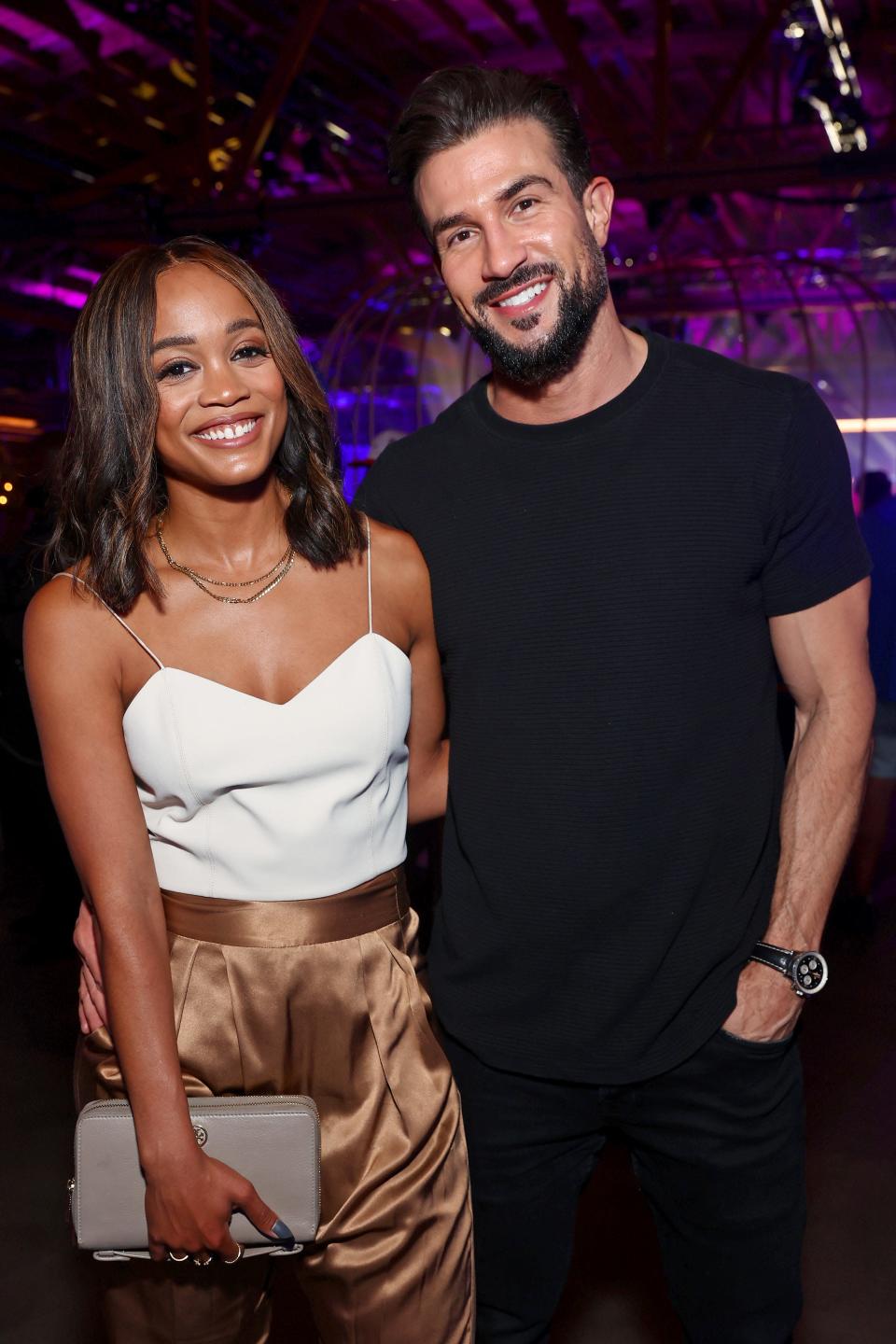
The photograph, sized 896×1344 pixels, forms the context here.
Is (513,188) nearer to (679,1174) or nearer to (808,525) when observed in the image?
(808,525)

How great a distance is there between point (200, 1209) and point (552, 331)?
1128 mm

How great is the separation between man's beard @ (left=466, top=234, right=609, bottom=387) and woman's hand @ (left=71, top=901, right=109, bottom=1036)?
873 mm

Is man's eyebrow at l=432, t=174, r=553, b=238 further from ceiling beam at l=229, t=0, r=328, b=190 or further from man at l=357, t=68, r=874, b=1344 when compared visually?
ceiling beam at l=229, t=0, r=328, b=190

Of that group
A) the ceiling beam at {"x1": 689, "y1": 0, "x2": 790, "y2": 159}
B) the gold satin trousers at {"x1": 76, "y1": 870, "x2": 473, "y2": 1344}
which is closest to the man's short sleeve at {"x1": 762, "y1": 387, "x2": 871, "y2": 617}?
the gold satin trousers at {"x1": 76, "y1": 870, "x2": 473, "y2": 1344}

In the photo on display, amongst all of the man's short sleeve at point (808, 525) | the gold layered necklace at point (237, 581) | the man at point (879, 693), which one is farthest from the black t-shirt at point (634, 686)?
the man at point (879, 693)

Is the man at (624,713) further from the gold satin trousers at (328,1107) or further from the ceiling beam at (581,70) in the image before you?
the ceiling beam at (581,70)

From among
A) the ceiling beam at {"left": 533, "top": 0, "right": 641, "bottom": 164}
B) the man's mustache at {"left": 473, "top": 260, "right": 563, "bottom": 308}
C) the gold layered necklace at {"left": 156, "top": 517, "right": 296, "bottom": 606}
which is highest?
the ceiling beam at {"left": 533, "top": 0, "right": 641, "bottom": 164}

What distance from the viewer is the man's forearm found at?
153cm

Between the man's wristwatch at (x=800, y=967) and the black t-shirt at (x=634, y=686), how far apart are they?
0.04 metres

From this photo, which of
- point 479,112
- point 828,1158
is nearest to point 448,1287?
point 479,112

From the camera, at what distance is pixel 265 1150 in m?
1.42

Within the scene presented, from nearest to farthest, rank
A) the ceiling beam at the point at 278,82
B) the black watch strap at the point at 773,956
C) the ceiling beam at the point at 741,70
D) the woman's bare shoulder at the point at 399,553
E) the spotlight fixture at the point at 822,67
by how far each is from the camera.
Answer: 1. the black watch strap at the point at 773,956
2. the woman's bare shoulder at the point at 399,553
3. the ceiling beam at the point at 741,70
4. the ceiling beam at the point at 278,82
5. the spotlight fixture at the point at 822,67

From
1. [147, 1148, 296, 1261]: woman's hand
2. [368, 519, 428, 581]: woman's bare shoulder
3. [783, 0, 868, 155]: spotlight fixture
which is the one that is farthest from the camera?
[783, 0, 868, 155]: spotlight fixture

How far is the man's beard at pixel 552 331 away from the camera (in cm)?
150
